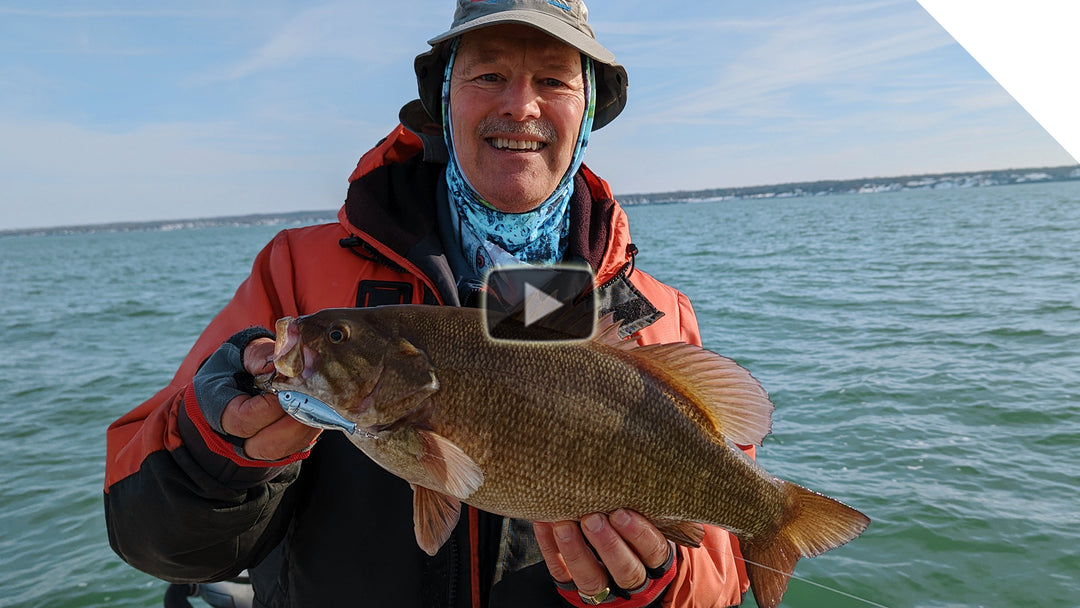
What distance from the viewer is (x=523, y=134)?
8.86 ft

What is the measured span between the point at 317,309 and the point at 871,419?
850cm

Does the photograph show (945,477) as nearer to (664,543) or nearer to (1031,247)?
(664,543)

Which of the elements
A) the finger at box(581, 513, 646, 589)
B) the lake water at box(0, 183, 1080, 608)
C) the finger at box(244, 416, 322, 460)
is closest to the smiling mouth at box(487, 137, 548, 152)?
the finger at box(244, 416, 322, 460)

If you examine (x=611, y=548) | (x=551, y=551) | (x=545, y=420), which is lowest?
(x=551, y=551)

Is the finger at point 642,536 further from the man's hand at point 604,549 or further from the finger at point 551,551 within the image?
the finger at point 551,551

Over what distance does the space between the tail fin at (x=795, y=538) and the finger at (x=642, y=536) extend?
1.04ft

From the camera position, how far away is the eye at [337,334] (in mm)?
2033

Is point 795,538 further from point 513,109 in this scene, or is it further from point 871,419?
point 871,419

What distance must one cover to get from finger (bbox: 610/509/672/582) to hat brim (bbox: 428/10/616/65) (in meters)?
1.62

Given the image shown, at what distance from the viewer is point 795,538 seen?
7.50 feet

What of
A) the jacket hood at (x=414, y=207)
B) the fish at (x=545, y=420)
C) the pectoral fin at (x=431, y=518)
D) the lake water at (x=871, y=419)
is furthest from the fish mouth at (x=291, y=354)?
the lake water at (x=871, y=419)

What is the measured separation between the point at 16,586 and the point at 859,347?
41.0 ft

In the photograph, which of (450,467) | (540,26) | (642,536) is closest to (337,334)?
(450,467)
